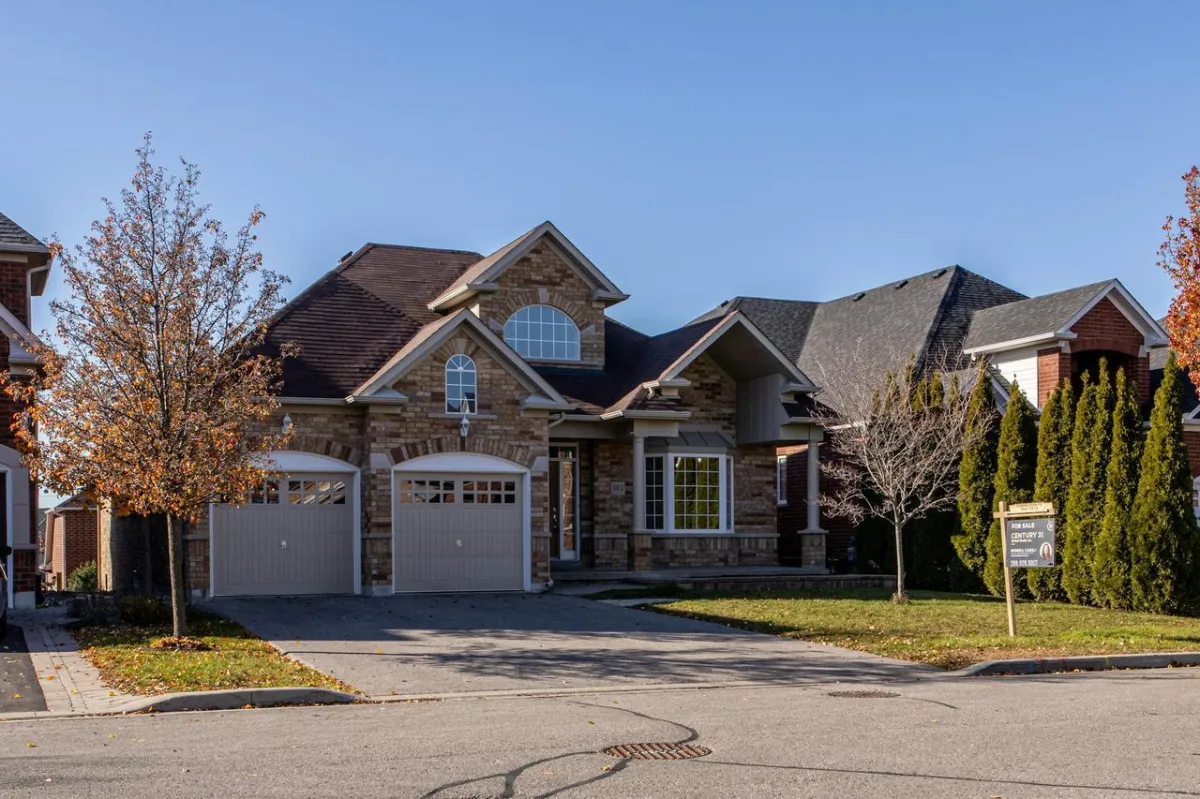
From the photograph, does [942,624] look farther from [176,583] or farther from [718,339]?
[176,583]

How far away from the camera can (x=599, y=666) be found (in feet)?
49.1

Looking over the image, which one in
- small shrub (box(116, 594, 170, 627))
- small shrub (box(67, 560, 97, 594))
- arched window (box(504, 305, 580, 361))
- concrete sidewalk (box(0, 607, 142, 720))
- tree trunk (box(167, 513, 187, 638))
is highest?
arched window (box(504, 305, 580, 361))

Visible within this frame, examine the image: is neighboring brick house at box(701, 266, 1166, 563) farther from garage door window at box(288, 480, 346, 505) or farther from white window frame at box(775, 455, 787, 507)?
garage door window at box(288, 480, 346, 505)

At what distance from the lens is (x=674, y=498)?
27.9m

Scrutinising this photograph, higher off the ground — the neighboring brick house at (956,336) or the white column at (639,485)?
the neighboring brick house at (956,336)

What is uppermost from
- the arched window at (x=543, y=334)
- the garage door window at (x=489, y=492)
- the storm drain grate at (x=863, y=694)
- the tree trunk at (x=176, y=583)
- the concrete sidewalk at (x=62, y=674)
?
the arched window at (x=543, y=334)

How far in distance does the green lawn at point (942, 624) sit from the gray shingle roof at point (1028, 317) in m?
7.11

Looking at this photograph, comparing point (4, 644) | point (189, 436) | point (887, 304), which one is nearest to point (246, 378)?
point (189, 436)

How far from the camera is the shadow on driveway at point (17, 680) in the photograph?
475 inches

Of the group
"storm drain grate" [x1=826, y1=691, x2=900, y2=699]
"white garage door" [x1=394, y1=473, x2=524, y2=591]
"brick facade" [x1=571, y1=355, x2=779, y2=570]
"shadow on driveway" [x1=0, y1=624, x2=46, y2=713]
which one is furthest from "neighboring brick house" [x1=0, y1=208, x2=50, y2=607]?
"storm drain grate" [x1=826, y1=691, x2=900, y2=699]

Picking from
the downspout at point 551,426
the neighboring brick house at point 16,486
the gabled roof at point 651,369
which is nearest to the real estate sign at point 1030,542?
the downspout at point 551,426

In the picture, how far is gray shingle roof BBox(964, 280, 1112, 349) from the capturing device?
28.5 meters

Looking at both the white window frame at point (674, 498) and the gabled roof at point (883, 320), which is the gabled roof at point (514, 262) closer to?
the white window frame at point (674, 498)

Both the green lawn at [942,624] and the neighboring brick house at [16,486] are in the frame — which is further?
the neighboring brick house at [16,486]
